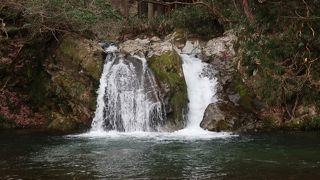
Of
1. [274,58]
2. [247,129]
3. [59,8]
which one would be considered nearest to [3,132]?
[59,8]

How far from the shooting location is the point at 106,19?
95.8 feet

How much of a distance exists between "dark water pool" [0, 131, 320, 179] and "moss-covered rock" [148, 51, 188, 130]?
283 centimetres

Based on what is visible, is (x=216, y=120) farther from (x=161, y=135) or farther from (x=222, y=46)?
(x=222, y=46)

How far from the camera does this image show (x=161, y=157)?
1385 cm

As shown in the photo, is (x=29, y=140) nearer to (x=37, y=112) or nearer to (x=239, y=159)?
(x=37, y=112)

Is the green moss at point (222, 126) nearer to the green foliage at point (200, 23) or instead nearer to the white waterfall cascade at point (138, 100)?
the white waterfall cascade at point (138, 100)

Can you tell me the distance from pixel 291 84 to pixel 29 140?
1023 centimetres

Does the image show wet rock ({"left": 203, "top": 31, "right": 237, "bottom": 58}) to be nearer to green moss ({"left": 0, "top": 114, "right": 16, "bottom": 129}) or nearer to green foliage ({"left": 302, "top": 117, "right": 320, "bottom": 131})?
green foliage ({"left": 302, "top": 117, "right": 320, "bottom": 131})

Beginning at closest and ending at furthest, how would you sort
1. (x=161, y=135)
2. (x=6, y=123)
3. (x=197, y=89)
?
(x=161, y=135), (x=6, y=123), (x=197, y=89)

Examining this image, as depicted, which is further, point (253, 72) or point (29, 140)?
point (253, 72)

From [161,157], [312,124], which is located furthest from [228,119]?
[161,157]

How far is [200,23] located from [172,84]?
24.0 feet

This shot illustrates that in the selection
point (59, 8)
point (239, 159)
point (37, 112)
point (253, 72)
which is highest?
point (59, 8)

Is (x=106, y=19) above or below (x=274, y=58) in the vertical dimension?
above
